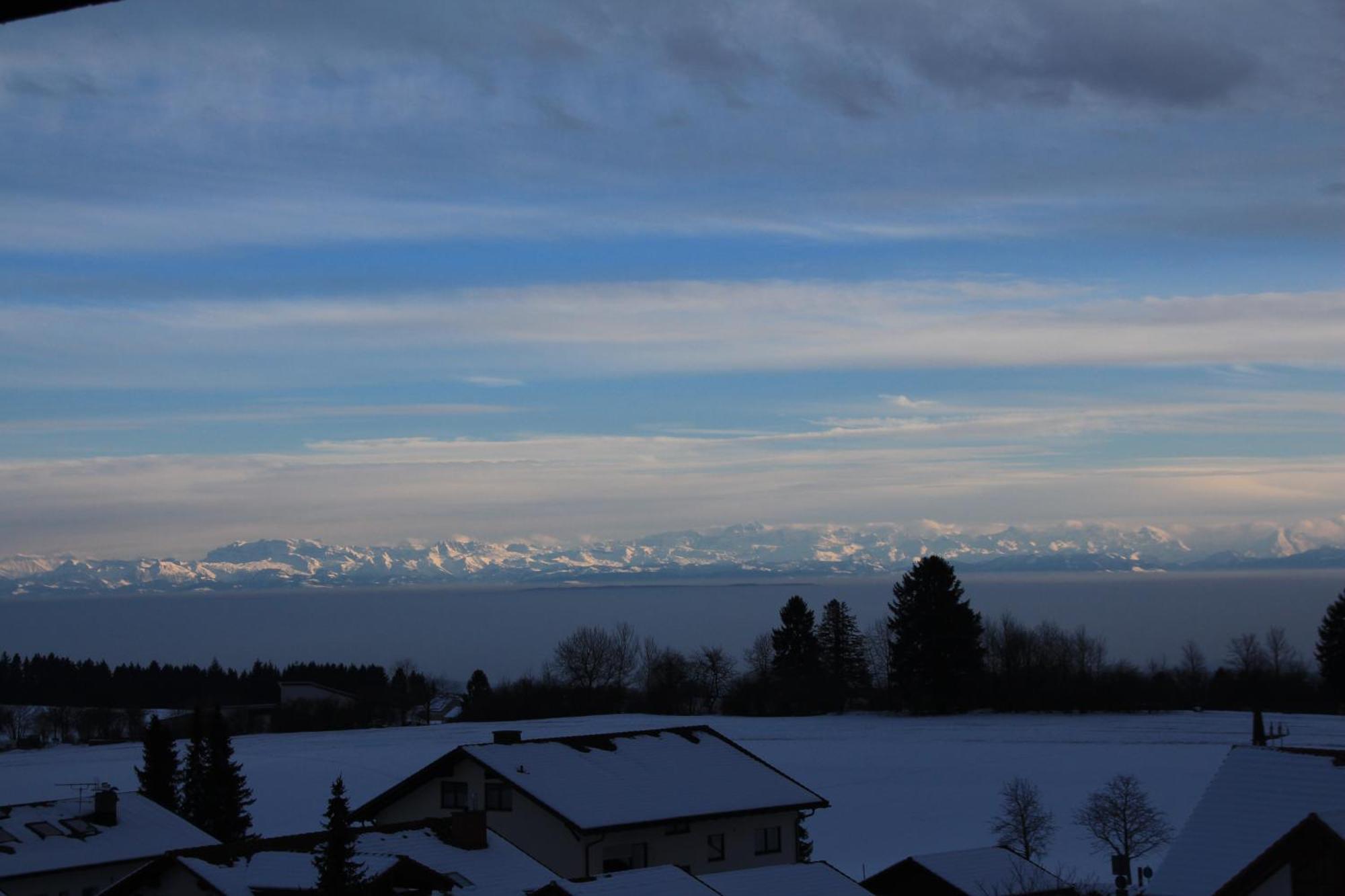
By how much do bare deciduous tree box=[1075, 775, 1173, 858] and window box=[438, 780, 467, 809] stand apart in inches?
→ 629

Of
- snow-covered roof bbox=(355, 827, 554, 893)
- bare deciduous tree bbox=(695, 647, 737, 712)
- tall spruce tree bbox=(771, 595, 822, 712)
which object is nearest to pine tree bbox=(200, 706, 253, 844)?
snow-covered roof bbox=(355, 827, 554, 893)

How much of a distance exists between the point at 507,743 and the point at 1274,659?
8933cm

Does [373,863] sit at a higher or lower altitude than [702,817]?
higher

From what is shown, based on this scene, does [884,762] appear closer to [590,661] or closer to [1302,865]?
[1302,865]

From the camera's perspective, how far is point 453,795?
31.2 meters

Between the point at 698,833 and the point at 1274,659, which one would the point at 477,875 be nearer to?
the point at 698,833

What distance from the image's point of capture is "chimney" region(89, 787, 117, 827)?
31109 mm

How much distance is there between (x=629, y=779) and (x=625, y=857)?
256 cm

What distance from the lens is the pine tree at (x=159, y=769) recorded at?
142ft

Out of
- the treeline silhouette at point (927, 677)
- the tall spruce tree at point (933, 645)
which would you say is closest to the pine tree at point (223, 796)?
the treeline silhouette at point (927, 677)

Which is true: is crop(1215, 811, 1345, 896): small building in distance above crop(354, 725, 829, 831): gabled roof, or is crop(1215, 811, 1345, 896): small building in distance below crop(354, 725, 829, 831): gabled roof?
above

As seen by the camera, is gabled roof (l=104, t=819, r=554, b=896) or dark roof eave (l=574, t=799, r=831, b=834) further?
dark roof eave (l=574, t=799, r=831, b=834)

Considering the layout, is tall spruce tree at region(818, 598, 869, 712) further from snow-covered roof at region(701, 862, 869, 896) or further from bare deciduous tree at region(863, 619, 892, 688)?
snow-covered roof at region(701, 862, 869, 896)

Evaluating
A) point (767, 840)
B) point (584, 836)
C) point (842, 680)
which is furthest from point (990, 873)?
point (842, 680)
